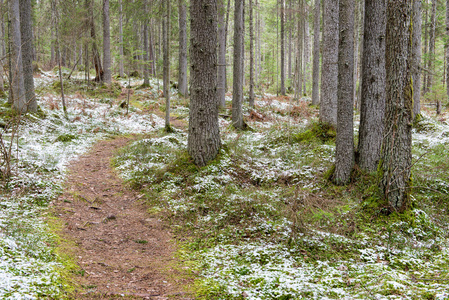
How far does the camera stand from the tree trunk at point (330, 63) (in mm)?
9867

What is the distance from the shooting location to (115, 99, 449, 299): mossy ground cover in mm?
3520

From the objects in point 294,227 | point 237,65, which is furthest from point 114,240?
point 237,65

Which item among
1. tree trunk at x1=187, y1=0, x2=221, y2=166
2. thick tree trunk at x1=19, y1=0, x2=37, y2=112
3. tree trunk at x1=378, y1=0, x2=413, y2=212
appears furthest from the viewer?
thick tree trunk at x1=19, y1=0, x2=37, y2=112

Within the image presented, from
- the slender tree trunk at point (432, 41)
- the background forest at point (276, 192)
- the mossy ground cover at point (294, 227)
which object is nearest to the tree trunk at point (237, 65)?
the background forest at point (276, 192)

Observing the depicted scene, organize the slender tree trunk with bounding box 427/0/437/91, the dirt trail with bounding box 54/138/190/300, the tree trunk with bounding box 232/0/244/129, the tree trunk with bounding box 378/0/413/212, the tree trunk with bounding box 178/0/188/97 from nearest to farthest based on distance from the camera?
the dirt trail with bounding box 54/138/190/300 → the tree trunk with bounding box 378/0/413/212 → the tree trunk with bounding box 232/0/244/129 → the tree trunk with bounding box 178/0/188/97 → the slender tree trunk with bounding box 427/0/437/91

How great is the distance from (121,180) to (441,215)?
23.5 feet

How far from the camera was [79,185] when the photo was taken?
23.2 ft

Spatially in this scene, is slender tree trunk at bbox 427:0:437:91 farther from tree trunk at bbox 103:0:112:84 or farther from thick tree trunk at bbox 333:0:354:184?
tree trunk at bbox 103:0:112:84

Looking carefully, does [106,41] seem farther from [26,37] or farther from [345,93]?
[345,93]

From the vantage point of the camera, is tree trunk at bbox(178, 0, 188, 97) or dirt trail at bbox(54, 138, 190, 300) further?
tree trunk at bbox(178, 0, 188, 97)

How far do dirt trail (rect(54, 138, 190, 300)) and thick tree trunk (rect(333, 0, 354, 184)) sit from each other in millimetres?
4189

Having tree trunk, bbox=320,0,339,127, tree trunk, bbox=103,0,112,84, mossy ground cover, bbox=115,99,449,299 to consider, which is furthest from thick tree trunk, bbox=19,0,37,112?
tree trunk, bbox=320,0,339,127

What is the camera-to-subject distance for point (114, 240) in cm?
500

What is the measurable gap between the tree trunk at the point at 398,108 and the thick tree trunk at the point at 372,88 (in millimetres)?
1669
